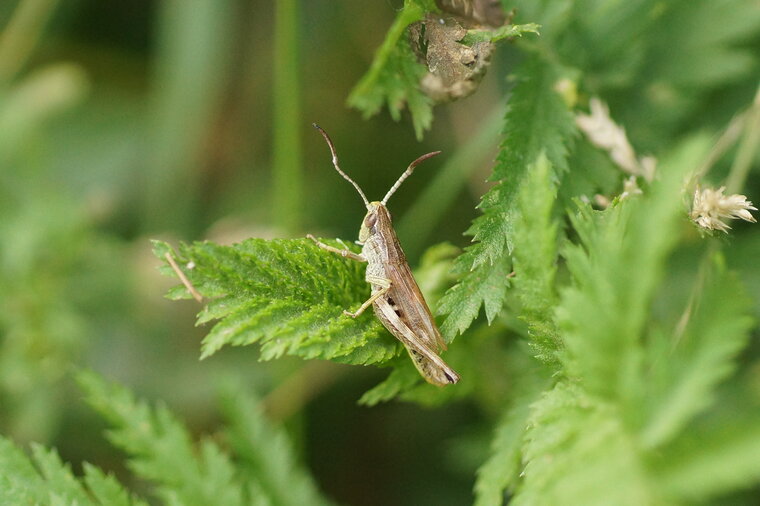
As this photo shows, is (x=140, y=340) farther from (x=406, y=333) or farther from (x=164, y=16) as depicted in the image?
(x=406, y=333)

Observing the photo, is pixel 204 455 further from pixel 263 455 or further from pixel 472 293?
pixel 472 293

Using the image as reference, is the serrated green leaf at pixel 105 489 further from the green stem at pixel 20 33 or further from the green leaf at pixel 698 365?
the green stem at pixel 20 33

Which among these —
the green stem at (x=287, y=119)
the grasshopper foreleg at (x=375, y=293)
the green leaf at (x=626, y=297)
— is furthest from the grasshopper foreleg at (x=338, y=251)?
the green stem at (x=287, y=119)

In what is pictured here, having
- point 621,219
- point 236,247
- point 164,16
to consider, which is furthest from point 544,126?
point 164,16

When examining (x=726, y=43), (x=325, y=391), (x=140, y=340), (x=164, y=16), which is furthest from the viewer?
(x=164, y=16)

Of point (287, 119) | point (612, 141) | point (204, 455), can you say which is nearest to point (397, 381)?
point (204, 455)

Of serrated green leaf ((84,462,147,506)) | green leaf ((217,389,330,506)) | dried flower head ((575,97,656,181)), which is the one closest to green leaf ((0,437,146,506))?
serrated green leaf ((84,462,147,506))
